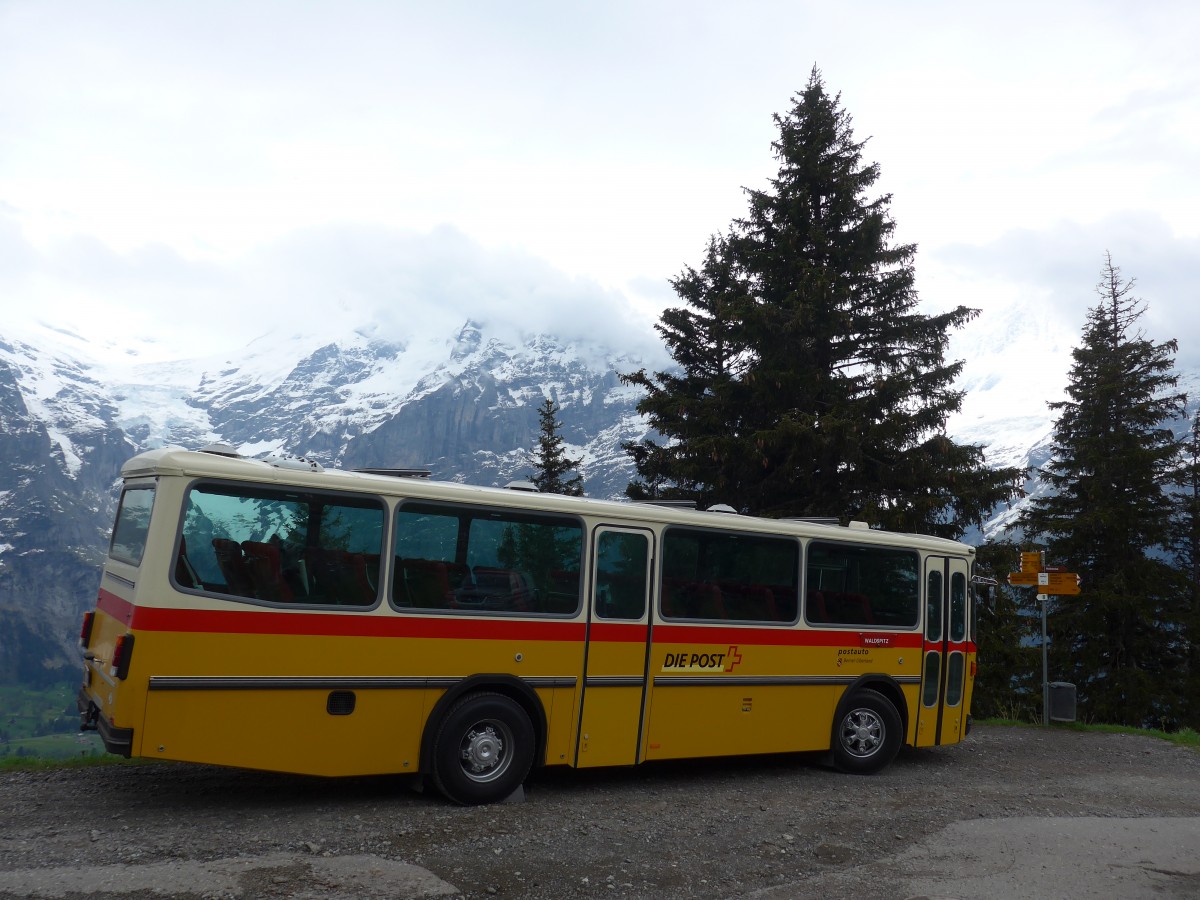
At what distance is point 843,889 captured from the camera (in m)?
6.66

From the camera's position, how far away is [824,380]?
68.7 feet

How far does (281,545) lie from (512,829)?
9.23 feet

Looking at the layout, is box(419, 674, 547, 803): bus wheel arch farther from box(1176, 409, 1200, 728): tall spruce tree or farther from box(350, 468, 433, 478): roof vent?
box(1176, 409, 1200, 728): tall spruce tree

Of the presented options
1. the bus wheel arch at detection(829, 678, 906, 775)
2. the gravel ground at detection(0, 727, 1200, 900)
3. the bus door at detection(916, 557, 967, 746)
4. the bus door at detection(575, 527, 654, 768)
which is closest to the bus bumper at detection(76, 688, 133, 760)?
the gravel ground at detection(0, 727, 1200, 900)

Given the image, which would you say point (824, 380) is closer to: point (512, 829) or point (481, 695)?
point (481, 695)

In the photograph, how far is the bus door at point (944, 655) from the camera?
462 inches

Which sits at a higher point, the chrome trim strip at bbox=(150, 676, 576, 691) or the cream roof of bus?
the cream roof of bus

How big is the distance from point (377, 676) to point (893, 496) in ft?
47.0

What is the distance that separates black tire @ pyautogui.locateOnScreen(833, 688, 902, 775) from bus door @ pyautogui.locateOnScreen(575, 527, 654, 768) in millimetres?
2802

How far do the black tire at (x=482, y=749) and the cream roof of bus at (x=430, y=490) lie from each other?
1.74 m

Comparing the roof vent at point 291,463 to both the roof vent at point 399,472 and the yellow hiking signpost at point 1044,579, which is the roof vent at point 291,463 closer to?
the roof vent at point 399,472

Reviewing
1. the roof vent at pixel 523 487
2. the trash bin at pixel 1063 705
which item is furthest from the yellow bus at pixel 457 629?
the trash bin at pixel 1063 705

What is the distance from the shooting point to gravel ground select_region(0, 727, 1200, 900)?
20.4 feet

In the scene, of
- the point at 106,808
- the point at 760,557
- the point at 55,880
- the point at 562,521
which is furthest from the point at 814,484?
the point at 55,880
